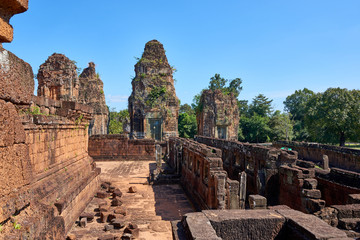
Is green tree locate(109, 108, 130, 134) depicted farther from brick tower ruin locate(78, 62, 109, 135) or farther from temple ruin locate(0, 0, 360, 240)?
temple ruin locate(0, 0, 360, 240)

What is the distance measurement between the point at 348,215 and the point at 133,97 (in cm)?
1790

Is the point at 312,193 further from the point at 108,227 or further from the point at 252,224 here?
the point at 108,227

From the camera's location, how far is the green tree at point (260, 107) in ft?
145

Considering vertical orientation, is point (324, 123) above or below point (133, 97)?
below

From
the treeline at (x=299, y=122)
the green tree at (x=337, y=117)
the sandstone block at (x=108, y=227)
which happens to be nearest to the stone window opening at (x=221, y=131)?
the treeline at (x=299, y=122)

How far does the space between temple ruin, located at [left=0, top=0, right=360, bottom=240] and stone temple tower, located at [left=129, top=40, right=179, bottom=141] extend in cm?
250

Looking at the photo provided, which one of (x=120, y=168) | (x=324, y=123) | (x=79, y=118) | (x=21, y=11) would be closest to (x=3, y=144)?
(x=21, y=11)

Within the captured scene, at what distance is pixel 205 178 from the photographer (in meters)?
7.32

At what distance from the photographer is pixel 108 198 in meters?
8.59

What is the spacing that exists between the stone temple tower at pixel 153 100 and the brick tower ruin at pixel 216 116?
127 inches

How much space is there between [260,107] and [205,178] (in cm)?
3982

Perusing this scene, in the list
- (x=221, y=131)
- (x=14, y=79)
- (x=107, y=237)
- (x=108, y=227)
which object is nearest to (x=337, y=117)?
(x=221, y=131)

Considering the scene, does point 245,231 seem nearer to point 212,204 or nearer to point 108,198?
point 212,204

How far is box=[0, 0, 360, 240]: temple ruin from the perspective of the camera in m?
2.44
